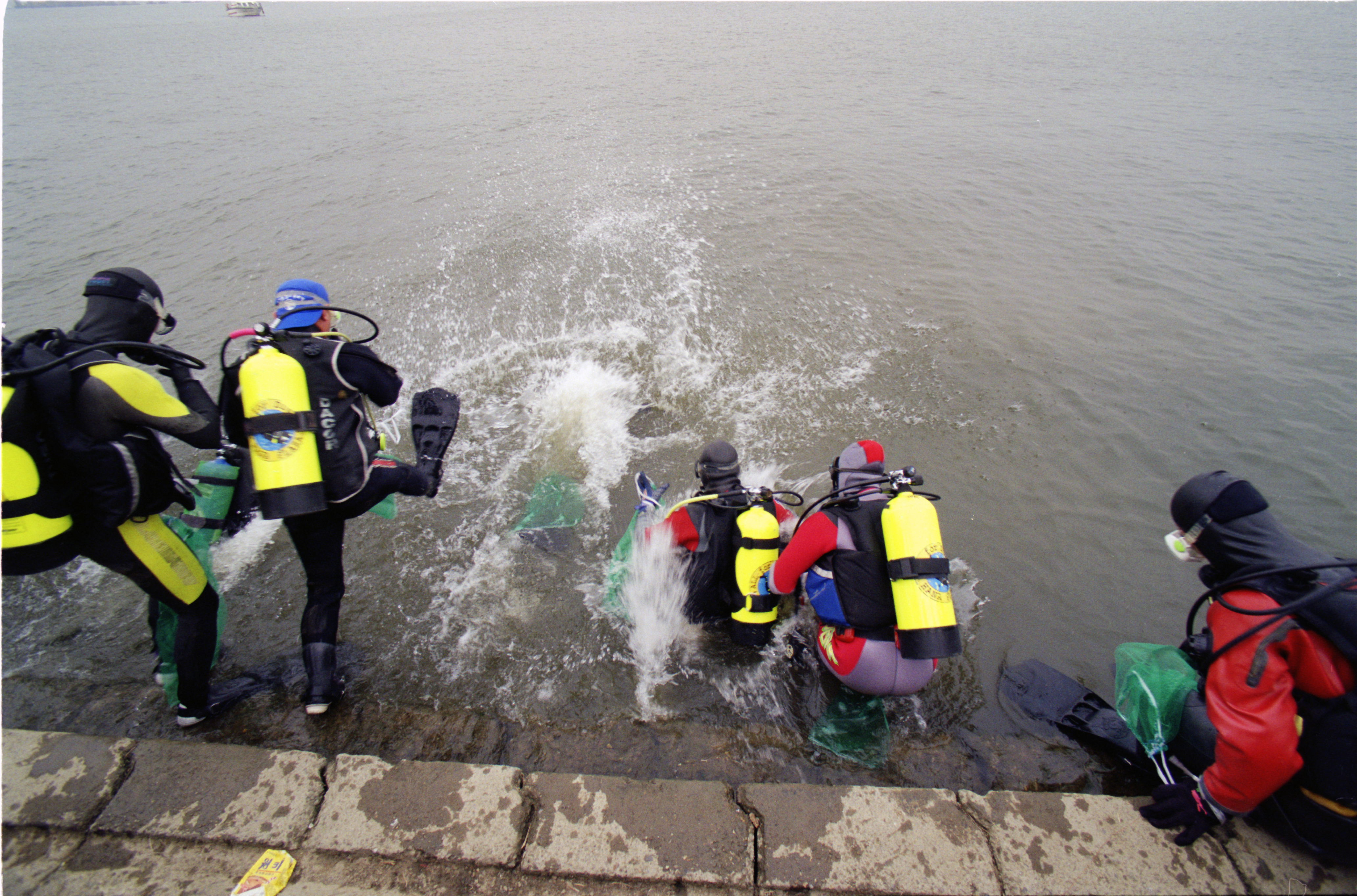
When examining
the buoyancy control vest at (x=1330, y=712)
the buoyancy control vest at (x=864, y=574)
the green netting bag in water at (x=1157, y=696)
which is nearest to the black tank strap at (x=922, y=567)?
Result: the buoyancy control vest at (x=864, y=574)

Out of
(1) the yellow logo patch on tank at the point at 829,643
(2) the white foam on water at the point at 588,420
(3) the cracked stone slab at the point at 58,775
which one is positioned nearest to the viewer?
(3) the cracked stone slab at the point at 58,775

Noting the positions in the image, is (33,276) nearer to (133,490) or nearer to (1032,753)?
(133,490)

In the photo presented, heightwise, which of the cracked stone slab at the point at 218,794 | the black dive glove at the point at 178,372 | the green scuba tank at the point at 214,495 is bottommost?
the cracked stone slab at the point at 218,794

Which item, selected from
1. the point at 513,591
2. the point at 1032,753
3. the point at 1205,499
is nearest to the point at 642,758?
the point at 513,591

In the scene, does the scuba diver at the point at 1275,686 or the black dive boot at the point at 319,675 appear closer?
the scuba diver at the point at 1275,686

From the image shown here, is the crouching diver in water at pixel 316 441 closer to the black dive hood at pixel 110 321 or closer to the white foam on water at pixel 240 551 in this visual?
the black dive hood at pixel 110 321

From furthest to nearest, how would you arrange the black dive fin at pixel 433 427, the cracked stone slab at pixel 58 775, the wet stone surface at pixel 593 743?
the black dive fin at pixel 433 427, the wet stone surface at pixel 593 743, the cracked stone slab at pixel 58 775

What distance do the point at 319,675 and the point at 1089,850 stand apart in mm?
3892

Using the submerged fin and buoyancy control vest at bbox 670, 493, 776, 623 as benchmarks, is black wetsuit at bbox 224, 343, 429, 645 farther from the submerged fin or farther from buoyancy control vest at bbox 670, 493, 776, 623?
buoyancy control vest at bbox 670, 493, 776, 623

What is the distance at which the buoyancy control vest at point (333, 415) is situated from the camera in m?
3.06

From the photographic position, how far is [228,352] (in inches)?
314

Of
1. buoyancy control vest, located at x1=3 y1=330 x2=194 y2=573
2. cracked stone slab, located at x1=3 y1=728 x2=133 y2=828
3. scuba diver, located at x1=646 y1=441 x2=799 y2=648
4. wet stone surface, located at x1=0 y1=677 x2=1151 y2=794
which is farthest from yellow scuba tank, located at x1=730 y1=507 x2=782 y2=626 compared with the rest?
cracked stone slab, located at x1=3 y1=728 x2=133 y2=828

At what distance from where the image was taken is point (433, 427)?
3.87 m

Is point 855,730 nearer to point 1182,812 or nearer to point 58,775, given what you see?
point 1182,812
